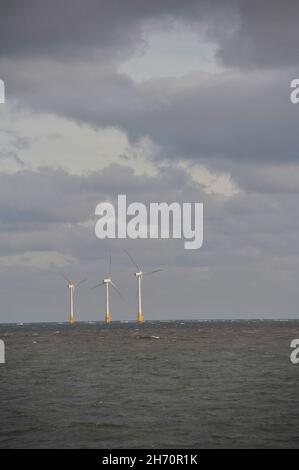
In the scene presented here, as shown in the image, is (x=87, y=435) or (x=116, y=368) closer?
(x=87, y=435)

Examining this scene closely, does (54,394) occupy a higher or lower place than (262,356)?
lower

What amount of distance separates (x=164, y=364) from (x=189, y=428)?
A: 47.0m

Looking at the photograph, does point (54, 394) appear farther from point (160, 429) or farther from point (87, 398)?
point (160, 429)

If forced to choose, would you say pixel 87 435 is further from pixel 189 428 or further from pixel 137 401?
pixel 137 401

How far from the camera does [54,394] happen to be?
58.4m

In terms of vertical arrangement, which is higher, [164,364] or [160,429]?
[164,364]

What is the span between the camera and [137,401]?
53.8 m
